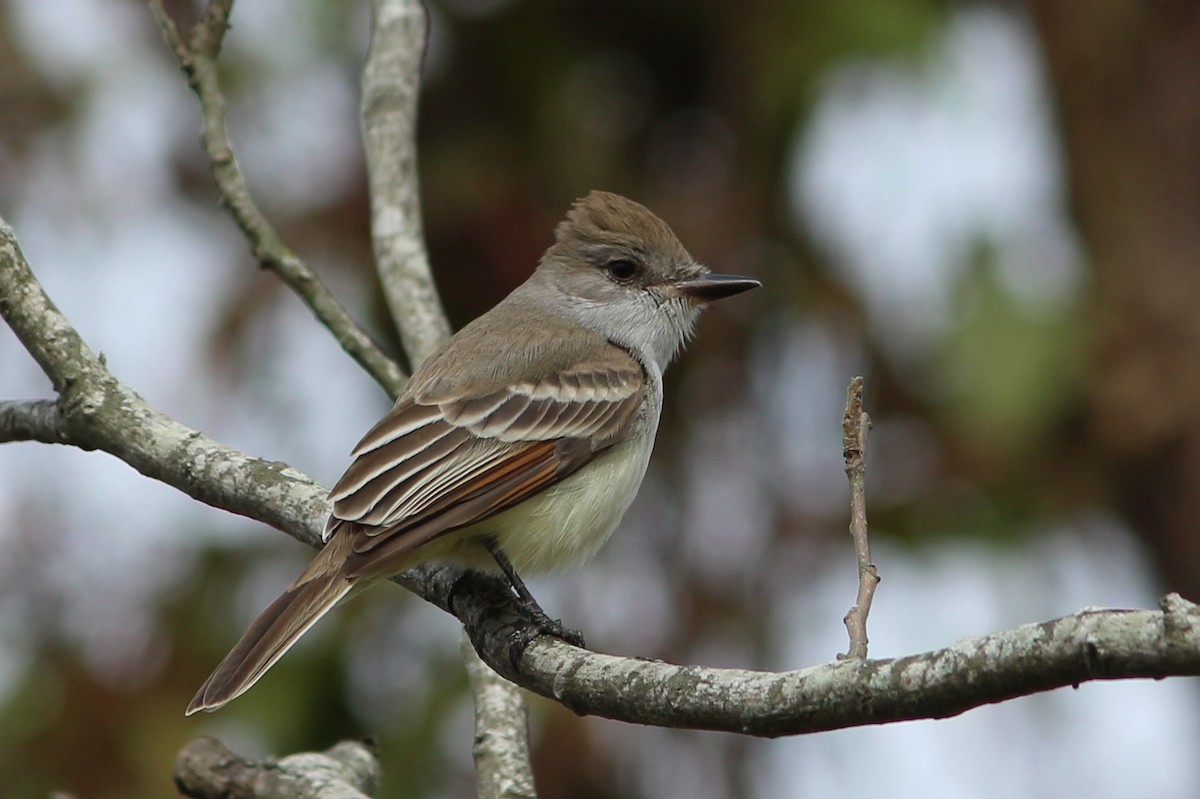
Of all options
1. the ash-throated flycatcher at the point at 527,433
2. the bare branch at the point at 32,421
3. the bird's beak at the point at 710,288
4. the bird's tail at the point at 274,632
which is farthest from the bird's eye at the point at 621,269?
the bare branch at the point at 32,421

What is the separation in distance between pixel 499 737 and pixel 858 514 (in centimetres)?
144

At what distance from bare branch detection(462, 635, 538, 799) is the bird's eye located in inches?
72.7

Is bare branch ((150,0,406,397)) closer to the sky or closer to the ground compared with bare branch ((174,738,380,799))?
closer to the sky

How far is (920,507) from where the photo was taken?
7.49 m

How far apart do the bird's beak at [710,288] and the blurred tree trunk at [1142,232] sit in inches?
127

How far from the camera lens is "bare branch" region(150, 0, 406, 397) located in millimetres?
4926

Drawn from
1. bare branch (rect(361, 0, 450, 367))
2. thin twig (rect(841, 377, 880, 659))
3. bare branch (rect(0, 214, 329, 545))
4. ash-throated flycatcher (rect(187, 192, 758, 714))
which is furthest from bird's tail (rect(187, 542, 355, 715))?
thin twig (rect(841, 377, 880, 659))

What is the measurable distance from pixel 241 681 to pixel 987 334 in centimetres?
451

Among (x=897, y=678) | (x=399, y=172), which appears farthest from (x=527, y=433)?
(x=897, y=678)

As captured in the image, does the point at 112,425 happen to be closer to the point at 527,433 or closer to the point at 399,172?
the point at 527,433

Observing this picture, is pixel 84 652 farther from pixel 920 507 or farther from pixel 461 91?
pixel 920 507

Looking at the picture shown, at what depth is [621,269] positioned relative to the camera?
580cm

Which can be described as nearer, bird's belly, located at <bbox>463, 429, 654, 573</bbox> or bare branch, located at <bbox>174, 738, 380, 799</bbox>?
bare branch, located at <bbox>174, 738, 380, 799</bbox>

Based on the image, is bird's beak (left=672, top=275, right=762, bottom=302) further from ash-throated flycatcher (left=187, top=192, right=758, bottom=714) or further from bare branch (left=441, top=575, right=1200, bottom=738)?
bare branch (left=441, top=575, right=1200, bottom=738)
